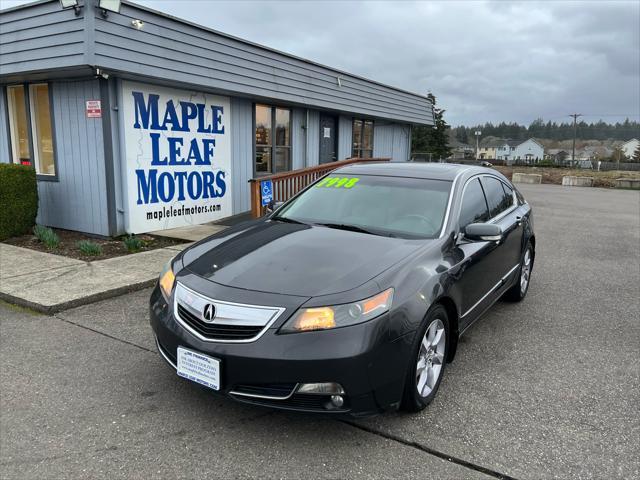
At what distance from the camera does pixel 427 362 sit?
122 inches

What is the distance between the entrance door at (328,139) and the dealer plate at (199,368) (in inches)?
427

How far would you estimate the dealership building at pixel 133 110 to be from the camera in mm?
6969

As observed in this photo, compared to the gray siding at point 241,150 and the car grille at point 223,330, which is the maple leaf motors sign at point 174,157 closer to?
the gray siding at point 241,150

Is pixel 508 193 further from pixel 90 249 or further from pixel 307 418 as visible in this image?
pixel 90 249

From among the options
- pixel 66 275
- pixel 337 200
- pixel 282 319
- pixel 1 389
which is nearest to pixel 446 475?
pixel 282 319

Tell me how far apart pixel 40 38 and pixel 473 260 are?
689 cm

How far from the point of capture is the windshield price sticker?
A: 14.4 feet

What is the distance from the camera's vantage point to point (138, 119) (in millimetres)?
7879

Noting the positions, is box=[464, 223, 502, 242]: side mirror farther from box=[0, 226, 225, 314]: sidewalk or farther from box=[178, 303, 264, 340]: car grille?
box=[0, 226, 225, 314]: sidewalk

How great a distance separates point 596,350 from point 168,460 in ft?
11.5

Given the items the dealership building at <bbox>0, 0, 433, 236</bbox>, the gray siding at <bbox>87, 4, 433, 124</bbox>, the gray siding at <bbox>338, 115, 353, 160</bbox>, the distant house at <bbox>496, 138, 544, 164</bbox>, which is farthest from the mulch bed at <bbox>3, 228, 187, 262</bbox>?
the distant house at <bbox>496, 138, 544, 164</bbox>

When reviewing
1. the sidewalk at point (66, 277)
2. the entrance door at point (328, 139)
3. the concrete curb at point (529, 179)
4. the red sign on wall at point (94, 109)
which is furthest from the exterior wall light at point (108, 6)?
the concrete curb at point (529, 179)

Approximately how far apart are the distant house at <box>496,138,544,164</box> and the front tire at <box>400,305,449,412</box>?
130324mm

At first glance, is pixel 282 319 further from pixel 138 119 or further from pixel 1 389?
pixel 138 119
